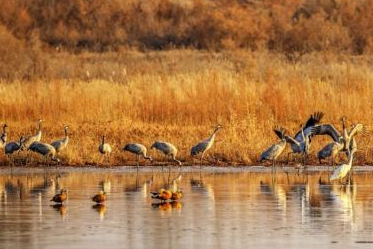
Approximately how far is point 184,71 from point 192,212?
19.0 meters

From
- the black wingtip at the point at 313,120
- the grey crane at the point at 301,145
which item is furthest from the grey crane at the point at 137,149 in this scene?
the black wingtip at the point at 313,120

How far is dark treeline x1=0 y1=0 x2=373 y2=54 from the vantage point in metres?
42.0

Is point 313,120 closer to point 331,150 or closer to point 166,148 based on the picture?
point 331,150

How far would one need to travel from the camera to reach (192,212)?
12656mm

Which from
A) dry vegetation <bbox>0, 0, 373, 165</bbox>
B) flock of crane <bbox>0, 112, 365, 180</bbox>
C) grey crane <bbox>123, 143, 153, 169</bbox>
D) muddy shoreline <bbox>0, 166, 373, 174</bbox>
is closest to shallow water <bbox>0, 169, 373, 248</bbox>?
muddy shoreline <bbox>0, 166, 373, 174</bbox>

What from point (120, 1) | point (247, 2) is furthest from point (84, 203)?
point (247, 2)

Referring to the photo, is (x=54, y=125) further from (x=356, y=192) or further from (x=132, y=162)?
(x=356, y=192)

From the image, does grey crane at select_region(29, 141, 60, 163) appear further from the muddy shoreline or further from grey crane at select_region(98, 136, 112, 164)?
grey crane at select_region(98, 136, 112, 164)

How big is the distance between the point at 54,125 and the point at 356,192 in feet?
30.5

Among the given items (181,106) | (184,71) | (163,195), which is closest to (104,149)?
(163,195)

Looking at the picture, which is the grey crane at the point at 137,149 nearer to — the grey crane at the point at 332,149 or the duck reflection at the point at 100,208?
the grey crane at the point at 332,149

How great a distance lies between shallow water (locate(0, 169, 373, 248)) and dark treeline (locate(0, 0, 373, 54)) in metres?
21.7

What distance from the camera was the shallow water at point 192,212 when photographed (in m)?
10.6

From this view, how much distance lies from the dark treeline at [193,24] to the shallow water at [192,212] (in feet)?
71.1
